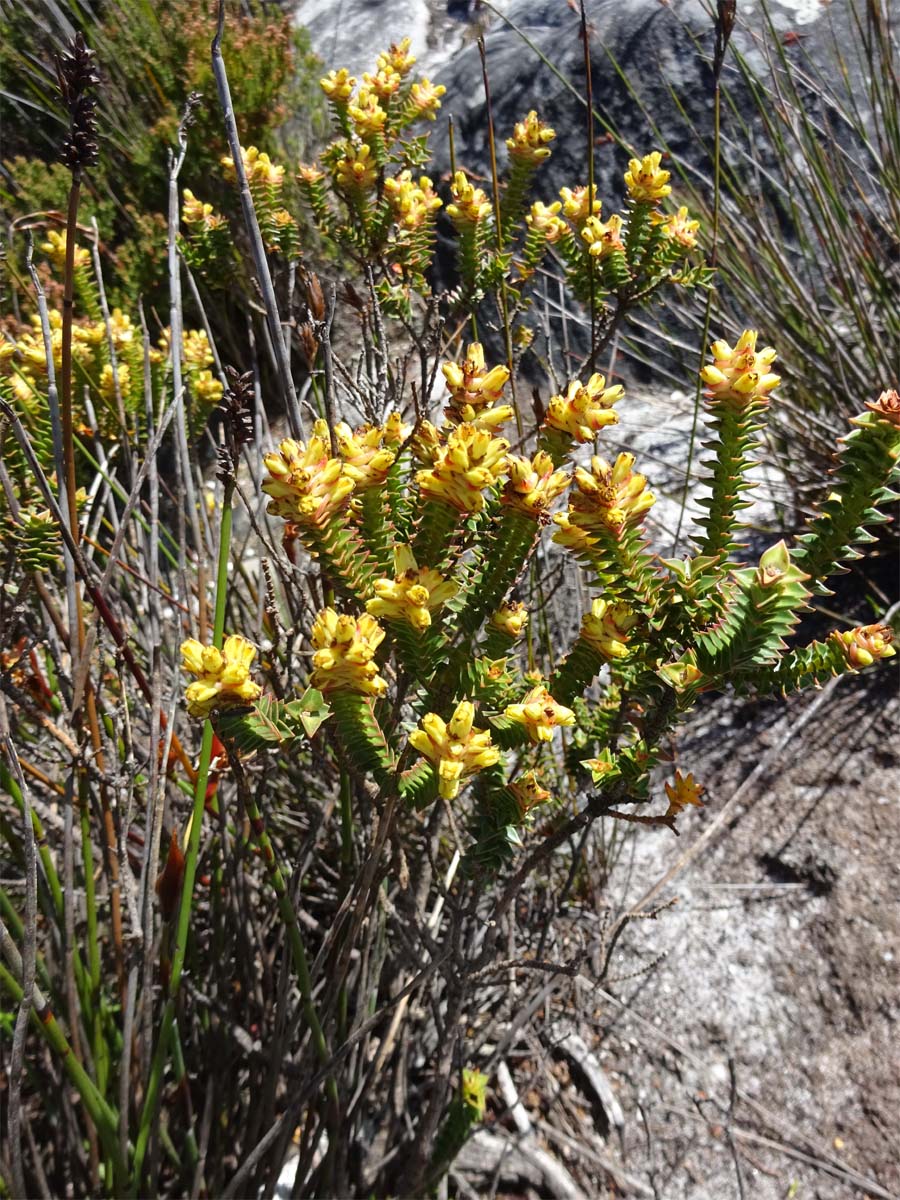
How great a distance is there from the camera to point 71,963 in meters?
0.76

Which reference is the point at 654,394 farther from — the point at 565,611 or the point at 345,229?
the point at 345,229

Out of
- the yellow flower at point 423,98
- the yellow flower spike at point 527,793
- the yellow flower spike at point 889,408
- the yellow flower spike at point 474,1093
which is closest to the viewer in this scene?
the yellow flower spike at point 889,408

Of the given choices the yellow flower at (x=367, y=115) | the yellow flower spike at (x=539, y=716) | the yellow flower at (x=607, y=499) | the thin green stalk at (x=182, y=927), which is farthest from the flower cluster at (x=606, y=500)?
the yellow flower at (x=367, y=115)

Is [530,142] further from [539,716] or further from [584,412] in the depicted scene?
[539,716]

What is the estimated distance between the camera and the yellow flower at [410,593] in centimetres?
50

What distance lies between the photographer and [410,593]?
1.63 ft

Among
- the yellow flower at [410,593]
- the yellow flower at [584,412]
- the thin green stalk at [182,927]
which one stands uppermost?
the yellow flower at [584,412]

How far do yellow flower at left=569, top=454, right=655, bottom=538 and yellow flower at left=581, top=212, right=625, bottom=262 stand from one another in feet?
1.97

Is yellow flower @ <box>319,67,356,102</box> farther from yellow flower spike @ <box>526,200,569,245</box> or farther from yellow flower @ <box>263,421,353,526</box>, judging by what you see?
yellow flower @ <box>263,421,353,526</box>

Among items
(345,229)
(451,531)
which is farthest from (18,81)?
(451,531)

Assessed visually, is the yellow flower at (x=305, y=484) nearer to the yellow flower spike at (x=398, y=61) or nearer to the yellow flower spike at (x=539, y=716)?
the yellow flower spike at (x=539, y=716)

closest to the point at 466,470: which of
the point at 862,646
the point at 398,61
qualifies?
the point at 862,646

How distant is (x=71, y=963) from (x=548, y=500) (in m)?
0.63

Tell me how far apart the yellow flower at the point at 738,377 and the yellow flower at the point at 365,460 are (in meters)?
0.21
